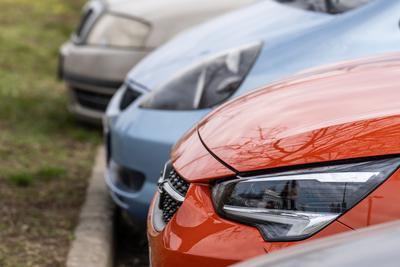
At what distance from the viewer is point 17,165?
6789mm

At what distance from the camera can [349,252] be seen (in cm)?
229

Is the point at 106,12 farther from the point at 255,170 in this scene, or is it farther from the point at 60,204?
the point at 255,170

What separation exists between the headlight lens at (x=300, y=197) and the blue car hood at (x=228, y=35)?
1.80m

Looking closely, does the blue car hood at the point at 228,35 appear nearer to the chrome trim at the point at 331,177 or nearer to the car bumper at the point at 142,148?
the car bumper at the point at 142,148

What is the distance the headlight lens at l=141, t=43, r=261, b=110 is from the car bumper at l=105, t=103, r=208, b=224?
60mm

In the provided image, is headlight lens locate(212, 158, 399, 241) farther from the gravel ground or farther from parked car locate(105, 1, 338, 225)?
the gravel ground

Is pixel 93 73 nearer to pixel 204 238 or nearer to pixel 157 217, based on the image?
pixel 157 217

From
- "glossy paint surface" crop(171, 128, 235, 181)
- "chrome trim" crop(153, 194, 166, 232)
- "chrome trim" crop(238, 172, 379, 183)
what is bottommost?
"chrome trim" crop(153, 194, 166, 232)

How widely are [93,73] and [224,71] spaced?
9.26 feet

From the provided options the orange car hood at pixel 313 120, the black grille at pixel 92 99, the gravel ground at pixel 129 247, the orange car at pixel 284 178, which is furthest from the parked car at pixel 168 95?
the black grille at pixel 92 99

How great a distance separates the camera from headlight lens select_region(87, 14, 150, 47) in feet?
24.7

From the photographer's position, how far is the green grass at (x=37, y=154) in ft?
17.0

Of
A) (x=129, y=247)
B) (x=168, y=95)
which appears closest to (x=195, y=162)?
(x=168, y=95)

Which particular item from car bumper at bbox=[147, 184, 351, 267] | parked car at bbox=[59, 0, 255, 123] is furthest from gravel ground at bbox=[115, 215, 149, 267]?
car bumper at bbox=[147, 184, 351, 267]
